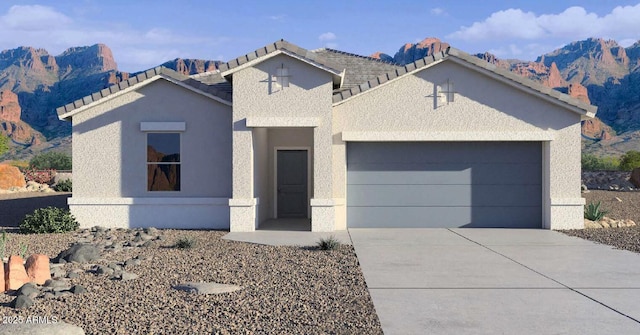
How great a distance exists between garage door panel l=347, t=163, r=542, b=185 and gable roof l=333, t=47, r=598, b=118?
176cm

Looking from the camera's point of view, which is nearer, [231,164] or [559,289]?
[559,289]

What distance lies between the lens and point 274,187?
727 inches

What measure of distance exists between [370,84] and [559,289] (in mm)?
8249

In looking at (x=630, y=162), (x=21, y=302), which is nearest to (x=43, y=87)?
(x=630, y=162)

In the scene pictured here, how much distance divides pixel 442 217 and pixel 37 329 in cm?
1185

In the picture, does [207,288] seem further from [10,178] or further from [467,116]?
[10,178]

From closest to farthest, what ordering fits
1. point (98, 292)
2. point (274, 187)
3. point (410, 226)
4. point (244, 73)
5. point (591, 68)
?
point (98, 292) → point (244, 73) → point (410, 226) → point (274, 187) → point (591, 68)

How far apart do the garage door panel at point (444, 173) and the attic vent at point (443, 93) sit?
5.31ft

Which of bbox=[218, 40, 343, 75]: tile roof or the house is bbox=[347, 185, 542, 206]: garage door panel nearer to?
the house

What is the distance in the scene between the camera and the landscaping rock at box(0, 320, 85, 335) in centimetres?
540

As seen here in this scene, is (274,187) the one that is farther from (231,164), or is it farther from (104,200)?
(104,200)

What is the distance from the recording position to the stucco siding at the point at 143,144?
1567cm

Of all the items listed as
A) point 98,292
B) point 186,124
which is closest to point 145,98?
point 186,124

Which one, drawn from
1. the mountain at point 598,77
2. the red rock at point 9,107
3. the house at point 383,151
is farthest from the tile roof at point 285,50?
the red rock at point 9,107
